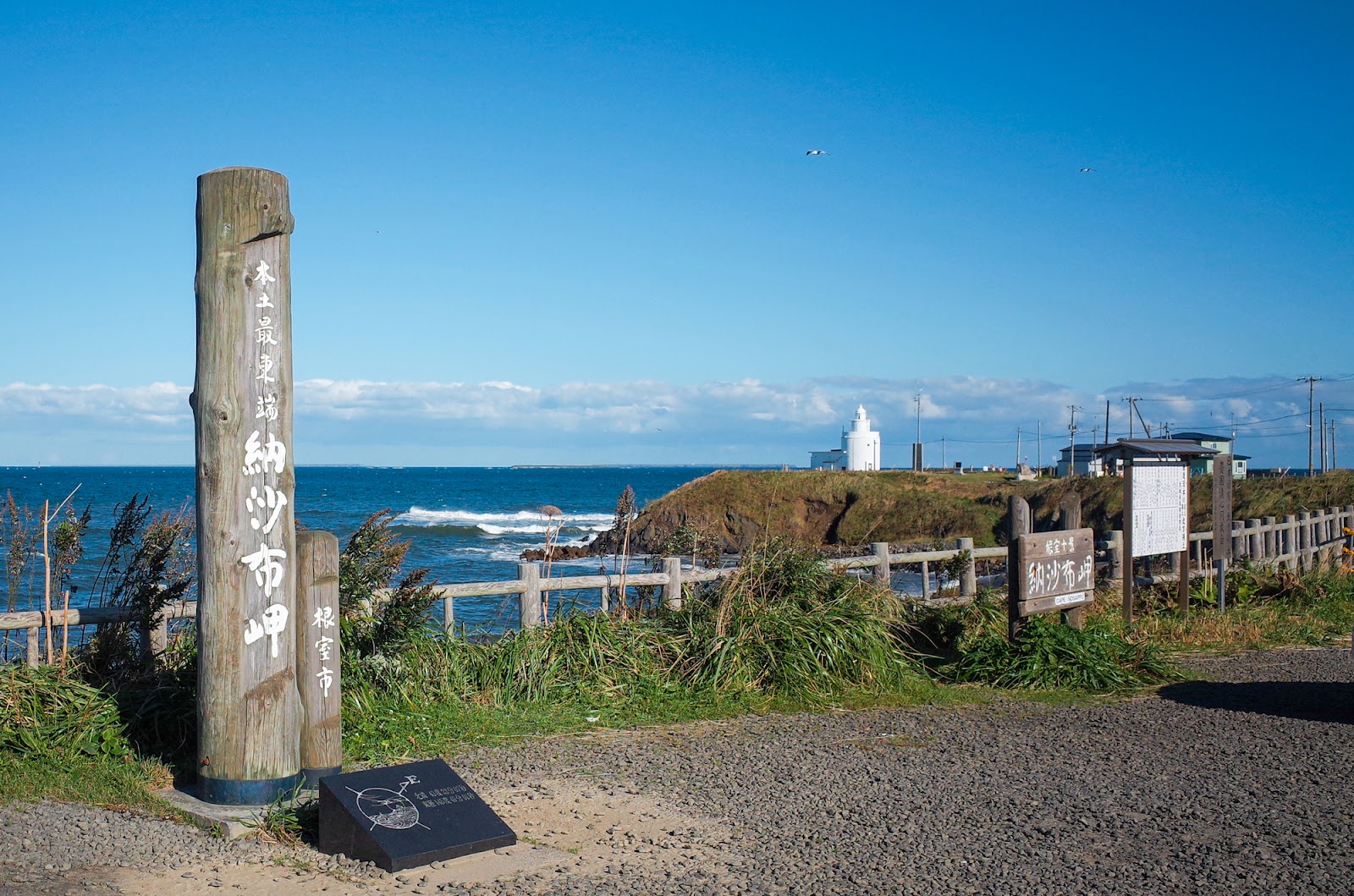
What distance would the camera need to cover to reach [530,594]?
855 cm

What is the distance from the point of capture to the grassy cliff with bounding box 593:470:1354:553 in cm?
3628

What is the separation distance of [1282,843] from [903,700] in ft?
10.8

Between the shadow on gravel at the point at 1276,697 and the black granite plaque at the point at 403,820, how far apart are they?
550 cm

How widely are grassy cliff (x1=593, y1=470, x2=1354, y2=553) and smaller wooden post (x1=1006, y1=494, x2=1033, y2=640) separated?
84.5 ft

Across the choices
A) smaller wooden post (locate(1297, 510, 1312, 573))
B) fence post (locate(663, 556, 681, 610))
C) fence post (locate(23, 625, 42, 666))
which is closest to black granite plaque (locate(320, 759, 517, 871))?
fence post (locate(23, 625, 42, 666))

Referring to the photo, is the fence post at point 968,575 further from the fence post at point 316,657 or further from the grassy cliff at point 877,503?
the grassy cliff at point 877,503

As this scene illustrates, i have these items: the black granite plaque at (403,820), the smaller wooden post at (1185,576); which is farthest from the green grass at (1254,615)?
the black granite plaque at (403,820)

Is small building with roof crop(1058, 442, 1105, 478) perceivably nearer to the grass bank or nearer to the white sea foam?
the white sea foam

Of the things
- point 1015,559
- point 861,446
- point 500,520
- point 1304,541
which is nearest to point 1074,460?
point 861,446

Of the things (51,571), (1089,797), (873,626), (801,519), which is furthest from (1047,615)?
(801,519)

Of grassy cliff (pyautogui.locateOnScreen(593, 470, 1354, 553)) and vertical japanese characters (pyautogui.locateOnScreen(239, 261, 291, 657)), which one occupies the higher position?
vertical japanese characters (pyautogui.locateOnScreen(239, 261, 291, 657))

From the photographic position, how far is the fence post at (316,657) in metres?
5.52

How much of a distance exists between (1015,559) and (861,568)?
2256mm

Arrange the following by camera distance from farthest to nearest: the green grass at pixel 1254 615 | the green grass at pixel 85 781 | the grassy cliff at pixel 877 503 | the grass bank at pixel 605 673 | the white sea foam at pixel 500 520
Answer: the white sea foam at pixel 500 520 → the grassy cliff at pixel 877 503 → the green grass at pixel 1254 615 → the grass bank at pixel 605 673 → the green grass at pixel 85 781
